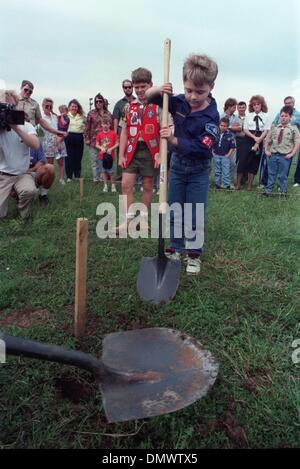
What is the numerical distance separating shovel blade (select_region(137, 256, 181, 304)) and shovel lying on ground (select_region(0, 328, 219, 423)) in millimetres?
544

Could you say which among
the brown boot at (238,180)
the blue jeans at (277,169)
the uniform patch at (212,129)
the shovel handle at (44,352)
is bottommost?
the shovel handle at (44,352)


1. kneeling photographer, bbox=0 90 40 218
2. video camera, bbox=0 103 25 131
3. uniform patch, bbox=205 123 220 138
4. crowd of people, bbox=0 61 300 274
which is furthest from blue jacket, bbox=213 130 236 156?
uniform patch, bbox=205 123 220 138

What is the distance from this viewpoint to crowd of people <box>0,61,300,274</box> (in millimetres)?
2896

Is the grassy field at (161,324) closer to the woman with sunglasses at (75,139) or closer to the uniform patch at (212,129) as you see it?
the uniform patch at (212,129)

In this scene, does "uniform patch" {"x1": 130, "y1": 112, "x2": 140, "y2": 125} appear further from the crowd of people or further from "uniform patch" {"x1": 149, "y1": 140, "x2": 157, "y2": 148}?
"uniform patch" {"x1": 149, "y1": 140, "x2": 157, "y2": 148}

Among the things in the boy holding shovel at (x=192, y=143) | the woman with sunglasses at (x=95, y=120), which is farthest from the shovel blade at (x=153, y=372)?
the woman with sunglasses at (x=95, y=120)

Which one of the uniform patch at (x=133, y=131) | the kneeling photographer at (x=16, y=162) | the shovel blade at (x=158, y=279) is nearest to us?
the shovel blade at (x=158, y=279)

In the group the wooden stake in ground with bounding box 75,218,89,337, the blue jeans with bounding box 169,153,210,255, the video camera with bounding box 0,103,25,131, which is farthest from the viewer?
the video camera with bounding box 0,103,25,131

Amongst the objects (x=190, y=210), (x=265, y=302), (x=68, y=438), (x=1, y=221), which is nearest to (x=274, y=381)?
(x=265, y=302)

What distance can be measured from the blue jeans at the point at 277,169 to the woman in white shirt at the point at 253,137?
0.52 metres

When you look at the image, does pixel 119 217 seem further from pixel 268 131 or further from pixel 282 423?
pixel 268 131

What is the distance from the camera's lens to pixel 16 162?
4.60 metres

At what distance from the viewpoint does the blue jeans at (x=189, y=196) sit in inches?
122

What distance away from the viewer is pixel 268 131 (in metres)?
7.12
